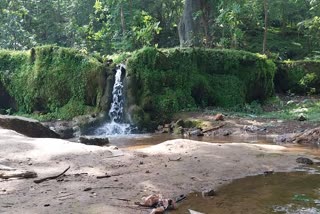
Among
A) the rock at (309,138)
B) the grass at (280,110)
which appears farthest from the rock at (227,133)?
the grass at (280,110)

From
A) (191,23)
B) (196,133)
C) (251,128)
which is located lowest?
(196,133)

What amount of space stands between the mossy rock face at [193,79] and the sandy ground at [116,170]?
8.04m

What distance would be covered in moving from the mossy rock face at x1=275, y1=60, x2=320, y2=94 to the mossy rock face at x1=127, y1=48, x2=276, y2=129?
7.26 ft

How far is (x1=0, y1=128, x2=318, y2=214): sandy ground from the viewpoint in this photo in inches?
219

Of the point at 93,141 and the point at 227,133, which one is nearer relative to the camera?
the point at 93,141

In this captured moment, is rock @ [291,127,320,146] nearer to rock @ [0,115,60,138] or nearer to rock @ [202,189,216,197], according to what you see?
rock @ [202,189,216,197]

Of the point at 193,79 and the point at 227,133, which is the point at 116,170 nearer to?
the point at 227,133

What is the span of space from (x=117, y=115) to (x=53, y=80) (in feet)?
14.7

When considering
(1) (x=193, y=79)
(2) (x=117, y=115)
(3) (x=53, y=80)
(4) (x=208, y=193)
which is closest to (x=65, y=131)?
(2) (x=117, y=115)

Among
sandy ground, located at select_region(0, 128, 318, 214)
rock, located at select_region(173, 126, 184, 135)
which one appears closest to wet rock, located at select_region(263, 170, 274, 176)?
sandy ground, located at select_region(0, 128, 318, 214)

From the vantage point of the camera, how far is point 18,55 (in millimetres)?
21953

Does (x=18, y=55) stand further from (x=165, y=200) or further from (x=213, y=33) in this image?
(x=165, y=200)

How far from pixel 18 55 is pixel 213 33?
523 inches

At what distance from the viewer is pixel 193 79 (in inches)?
763
